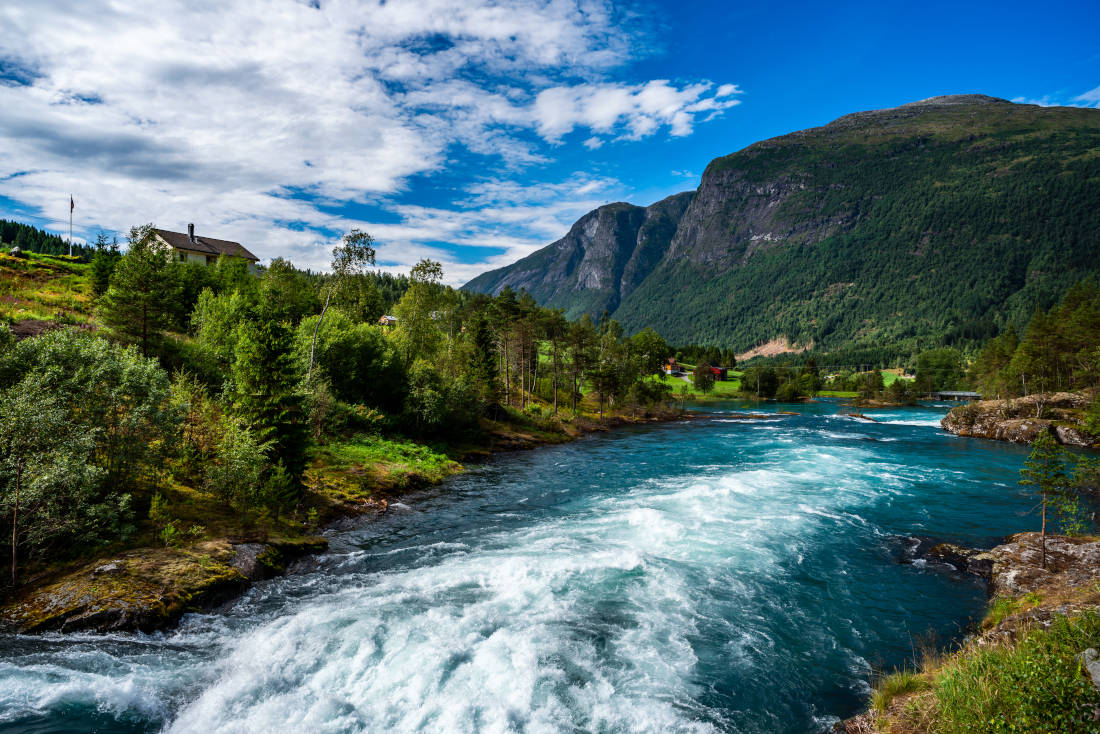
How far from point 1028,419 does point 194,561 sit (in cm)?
8584

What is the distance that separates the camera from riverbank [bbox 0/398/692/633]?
44.8ft

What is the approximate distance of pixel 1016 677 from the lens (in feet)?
25.5

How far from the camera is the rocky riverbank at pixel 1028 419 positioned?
5725cm

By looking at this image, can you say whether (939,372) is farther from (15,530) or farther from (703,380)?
(15,530)

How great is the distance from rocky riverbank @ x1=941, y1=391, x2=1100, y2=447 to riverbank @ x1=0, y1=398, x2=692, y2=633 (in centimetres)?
7211

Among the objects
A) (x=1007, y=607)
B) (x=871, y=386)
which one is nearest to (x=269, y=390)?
(x=1007, y=607)

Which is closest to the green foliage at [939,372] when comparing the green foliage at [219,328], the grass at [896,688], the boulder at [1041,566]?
the boulder at [1041,566]

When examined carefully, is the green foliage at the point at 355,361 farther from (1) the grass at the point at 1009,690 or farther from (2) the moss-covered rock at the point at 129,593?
(1) the grass at the point at 1009,690

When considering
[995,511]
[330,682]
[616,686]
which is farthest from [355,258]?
[995,511]

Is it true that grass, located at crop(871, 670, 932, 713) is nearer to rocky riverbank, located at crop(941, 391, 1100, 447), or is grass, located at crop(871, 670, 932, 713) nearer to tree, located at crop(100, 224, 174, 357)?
tree, located at crop(100, 224, 174, 357)

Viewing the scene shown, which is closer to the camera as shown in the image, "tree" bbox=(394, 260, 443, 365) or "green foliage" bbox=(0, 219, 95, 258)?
"tree" bbox=(394, 260, 443, 365)

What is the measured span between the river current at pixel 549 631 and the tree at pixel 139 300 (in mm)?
→ 21086

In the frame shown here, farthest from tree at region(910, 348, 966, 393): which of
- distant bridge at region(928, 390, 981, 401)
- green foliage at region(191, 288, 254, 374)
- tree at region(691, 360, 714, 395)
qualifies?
green foliage at region(191, 288, 254, 374)

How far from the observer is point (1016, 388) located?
277 feet
